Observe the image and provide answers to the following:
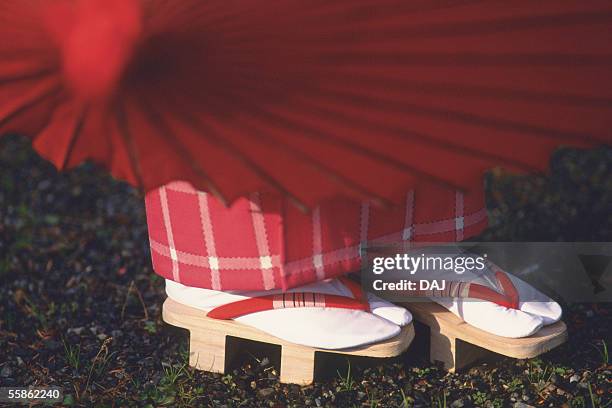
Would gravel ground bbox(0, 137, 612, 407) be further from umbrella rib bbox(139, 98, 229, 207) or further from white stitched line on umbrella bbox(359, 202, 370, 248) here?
umbrella rib bbox(139, 98, 229, 207)

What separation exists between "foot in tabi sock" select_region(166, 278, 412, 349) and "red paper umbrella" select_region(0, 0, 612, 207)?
563 mm

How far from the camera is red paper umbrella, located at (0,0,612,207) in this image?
1187mm

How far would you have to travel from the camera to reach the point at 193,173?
118 cm

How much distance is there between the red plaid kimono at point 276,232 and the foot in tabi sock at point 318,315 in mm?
62

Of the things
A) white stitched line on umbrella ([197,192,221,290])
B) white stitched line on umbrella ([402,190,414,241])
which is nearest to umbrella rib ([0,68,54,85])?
white stitched line on umbrella ([197,192,221,290])

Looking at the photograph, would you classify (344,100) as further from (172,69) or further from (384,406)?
(384,406)

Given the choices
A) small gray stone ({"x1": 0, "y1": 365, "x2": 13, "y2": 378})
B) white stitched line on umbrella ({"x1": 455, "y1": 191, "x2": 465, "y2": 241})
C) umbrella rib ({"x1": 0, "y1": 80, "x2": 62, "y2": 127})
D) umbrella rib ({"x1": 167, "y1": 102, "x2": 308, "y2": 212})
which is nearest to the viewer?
umbrella rib ({"x1": 167, "y1": 102, "x2": 308, "y2": 212})

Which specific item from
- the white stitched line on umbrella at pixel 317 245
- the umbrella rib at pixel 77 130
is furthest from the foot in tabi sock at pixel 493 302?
the umbrella rib at pixel 77 130

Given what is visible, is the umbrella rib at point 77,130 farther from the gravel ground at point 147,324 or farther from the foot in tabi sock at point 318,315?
the foot in tabi sock at point 318,315

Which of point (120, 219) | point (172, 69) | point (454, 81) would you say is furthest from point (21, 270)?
point (454, 81)

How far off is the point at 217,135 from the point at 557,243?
152 cm

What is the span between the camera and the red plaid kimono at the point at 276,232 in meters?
1.59

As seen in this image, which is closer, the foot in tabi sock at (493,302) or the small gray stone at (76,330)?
the foot in tabi sock at (493,302)

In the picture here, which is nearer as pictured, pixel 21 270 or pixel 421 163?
pixel 421 163
